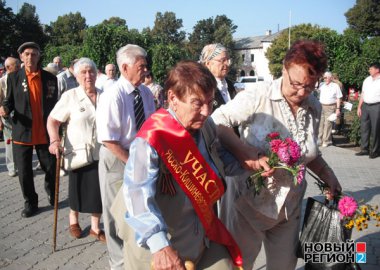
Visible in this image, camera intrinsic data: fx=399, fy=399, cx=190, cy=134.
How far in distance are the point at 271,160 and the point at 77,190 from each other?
2914 mm

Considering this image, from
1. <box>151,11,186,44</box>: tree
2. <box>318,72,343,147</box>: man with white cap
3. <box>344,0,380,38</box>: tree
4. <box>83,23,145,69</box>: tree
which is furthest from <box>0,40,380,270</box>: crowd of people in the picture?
<box>151,11,186,44</box>: tree

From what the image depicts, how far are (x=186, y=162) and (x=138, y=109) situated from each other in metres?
1.85

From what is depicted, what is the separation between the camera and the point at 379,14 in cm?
5956

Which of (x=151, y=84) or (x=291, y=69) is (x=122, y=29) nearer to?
(x=151, y=84)

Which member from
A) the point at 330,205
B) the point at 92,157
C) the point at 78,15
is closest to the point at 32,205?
the point at 92,157

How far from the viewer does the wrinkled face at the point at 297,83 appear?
2464 millimetres

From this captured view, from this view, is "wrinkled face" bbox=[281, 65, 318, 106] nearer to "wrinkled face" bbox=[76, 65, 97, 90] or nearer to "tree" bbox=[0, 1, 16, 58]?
"wrinkled face" bbox=[76, 65, 97, 90]

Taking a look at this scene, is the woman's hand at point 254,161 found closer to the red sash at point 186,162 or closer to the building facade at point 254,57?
the red sash at point 186,162

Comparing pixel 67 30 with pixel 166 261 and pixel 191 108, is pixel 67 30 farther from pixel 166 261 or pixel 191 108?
pixel 166 261

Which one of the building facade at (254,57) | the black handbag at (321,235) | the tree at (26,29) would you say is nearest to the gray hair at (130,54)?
the black handbag at (321,235)

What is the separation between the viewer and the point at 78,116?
4.41 meters

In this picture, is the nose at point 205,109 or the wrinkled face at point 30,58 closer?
the nose at point 205,109

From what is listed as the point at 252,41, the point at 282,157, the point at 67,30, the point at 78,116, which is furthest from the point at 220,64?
the point at 252,41

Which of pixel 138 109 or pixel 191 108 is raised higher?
pixel 191 108
